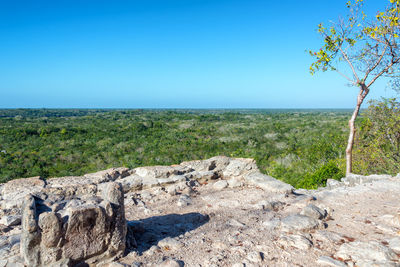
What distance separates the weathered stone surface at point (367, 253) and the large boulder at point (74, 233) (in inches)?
121

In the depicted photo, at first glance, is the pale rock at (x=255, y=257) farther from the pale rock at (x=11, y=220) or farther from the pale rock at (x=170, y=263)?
the pale rock at (x=11, y=220)

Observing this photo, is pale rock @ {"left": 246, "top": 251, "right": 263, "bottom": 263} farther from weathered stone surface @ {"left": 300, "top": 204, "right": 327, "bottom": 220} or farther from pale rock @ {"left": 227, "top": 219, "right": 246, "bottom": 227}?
weathered stone surface @ {"left": 300, "top": 204, "right": 327, "bottom": 220}

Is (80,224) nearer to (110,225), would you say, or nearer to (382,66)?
(110,225)

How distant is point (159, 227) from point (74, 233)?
1.65m

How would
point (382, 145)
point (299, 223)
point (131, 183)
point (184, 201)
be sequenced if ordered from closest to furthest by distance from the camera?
1. point (299, 223)
2. point (184, 201)
3. point (131, 183)
4. point (382, 145)

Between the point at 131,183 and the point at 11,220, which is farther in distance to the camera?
the point at 131,183

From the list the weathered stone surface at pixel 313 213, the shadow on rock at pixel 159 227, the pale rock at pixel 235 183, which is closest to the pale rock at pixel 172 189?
the shadow on rock at pixel 159 227

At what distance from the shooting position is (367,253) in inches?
Answer: 141

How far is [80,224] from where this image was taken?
346cm

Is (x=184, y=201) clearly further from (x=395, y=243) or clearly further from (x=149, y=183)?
(x=395, y=243)

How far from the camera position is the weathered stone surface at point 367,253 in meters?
3.40

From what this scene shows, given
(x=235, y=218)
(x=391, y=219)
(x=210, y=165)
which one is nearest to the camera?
(x=391, y=219)

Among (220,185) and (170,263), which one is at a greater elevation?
(170,263)

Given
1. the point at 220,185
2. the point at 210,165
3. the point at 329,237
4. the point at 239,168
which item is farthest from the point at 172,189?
the point at 329,237
